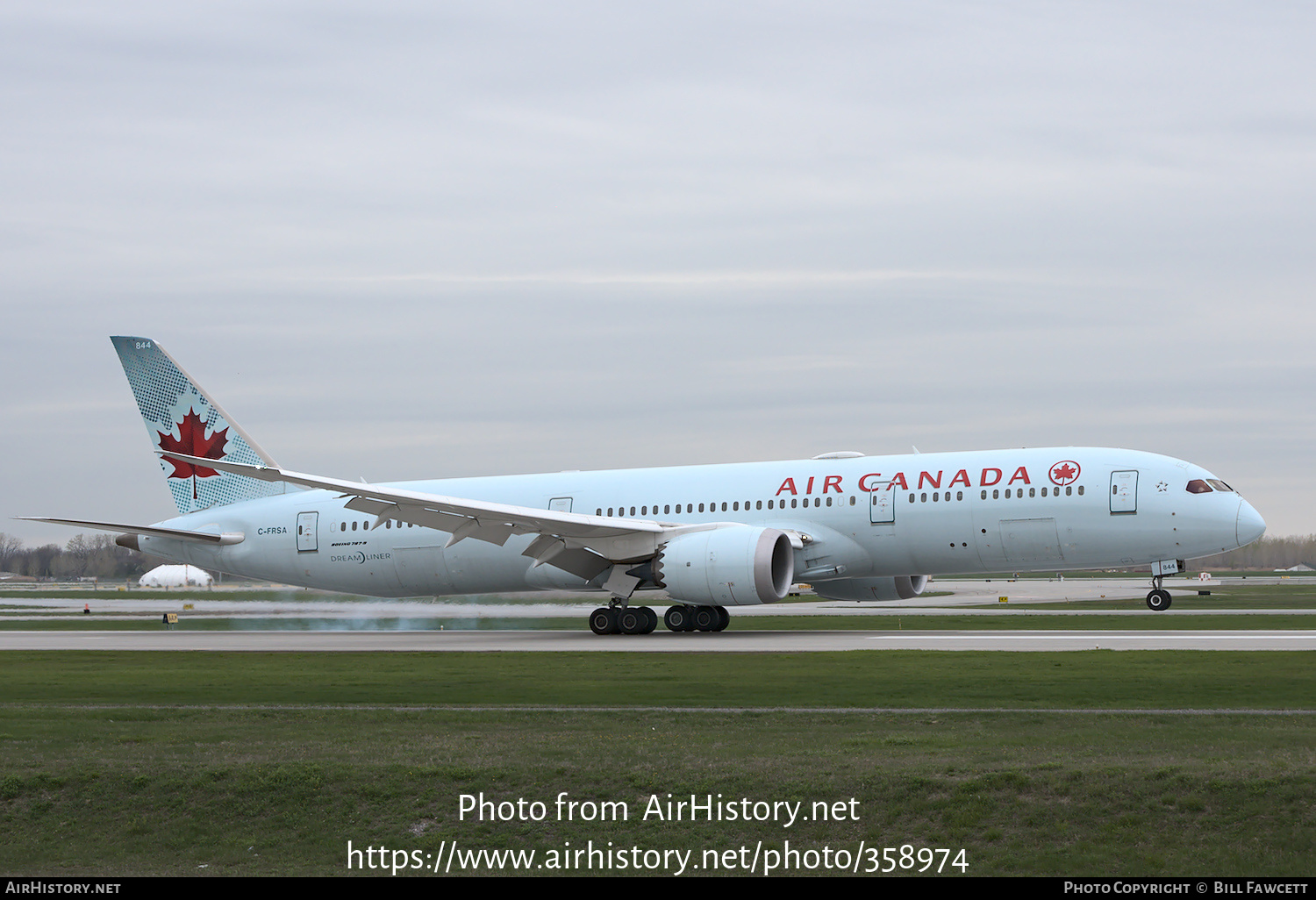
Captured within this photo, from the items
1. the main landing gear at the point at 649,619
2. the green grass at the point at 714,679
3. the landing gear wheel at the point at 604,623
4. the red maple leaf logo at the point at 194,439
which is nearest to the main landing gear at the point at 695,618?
the main landing gear at the point at 649,619

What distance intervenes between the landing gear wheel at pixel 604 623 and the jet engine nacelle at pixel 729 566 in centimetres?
214

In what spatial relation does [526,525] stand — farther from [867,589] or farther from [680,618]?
[867,589]

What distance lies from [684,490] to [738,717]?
20.4 meters

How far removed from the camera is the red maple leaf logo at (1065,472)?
33531 mm

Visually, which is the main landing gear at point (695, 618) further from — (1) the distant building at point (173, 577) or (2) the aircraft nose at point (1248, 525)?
(1) the distant building at point (173, 577)

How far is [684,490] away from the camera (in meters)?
37.7

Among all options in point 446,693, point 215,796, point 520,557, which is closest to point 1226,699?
point 446,693

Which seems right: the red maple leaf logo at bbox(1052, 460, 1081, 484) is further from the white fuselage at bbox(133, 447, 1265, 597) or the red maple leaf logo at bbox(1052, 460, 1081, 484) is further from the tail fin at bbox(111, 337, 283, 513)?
the tail fin at bbox(111, 337, 283, 513)

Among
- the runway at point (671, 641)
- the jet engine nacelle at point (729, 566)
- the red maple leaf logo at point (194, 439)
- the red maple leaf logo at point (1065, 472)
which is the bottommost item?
the runway at point (671, 641)

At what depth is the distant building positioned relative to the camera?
98188 mm

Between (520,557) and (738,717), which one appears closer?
(738,717)

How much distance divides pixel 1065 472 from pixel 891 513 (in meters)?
4.41

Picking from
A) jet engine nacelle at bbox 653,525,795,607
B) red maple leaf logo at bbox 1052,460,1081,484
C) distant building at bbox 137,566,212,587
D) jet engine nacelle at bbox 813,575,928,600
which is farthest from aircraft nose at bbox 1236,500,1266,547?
distant building at bbox 137,566,212,587
